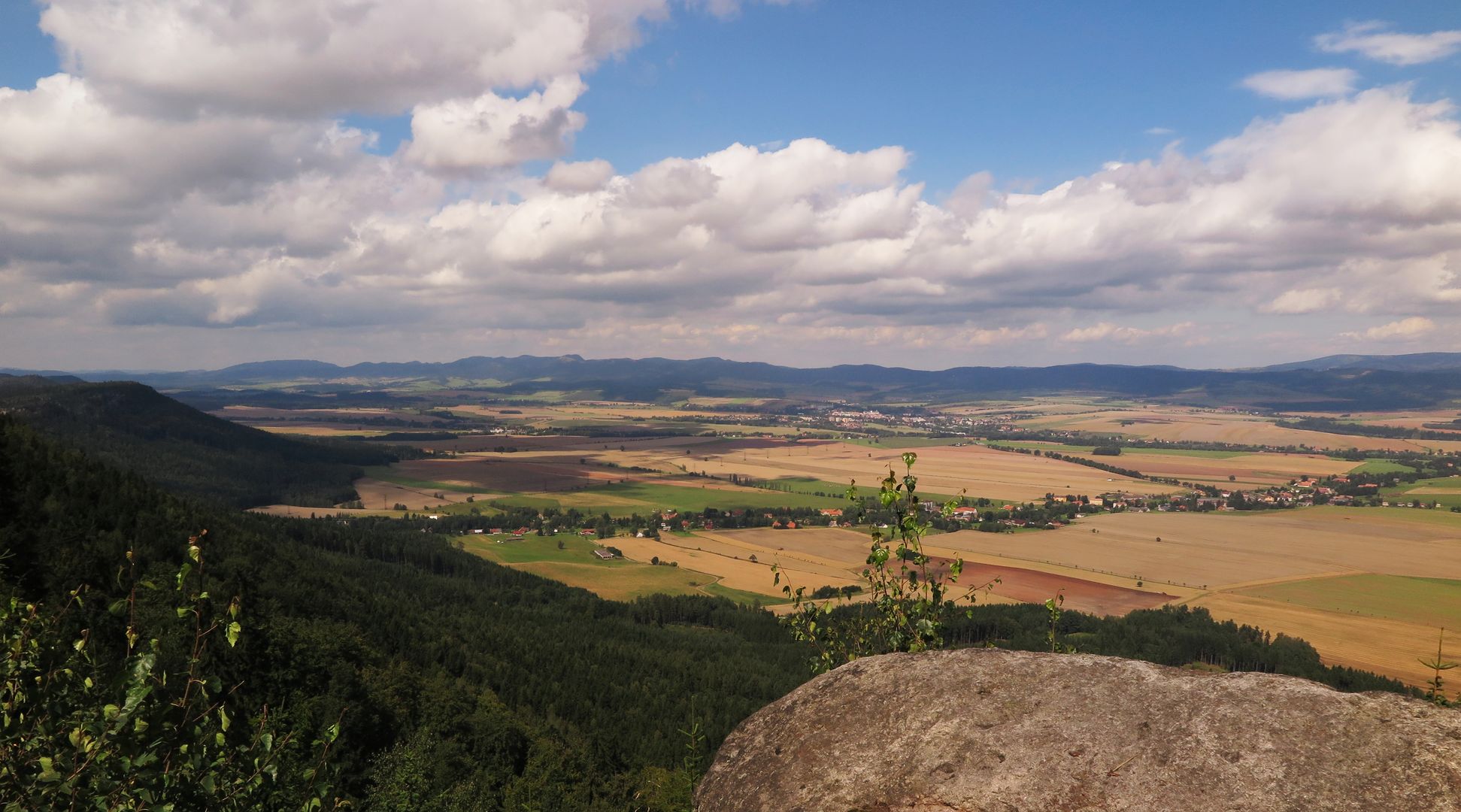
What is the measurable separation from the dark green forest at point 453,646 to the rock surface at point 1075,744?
22407 millimetres

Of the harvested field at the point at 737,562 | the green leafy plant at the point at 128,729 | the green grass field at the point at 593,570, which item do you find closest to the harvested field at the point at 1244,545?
the harvested field at the point at 737,562

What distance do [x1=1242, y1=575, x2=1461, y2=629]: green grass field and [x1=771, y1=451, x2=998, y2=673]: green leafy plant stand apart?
110 metres

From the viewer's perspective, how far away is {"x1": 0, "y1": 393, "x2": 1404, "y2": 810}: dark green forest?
155 feet

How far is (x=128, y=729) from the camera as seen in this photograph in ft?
17.2

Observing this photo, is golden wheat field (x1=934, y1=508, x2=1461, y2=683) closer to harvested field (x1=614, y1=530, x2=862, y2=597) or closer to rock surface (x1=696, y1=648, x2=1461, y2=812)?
harvested field (x1=614, y1=530, x2=862, y2=597)

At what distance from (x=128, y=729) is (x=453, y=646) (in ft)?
283

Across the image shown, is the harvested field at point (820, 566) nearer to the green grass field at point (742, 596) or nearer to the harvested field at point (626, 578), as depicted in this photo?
the green grass field at point (742, 596)

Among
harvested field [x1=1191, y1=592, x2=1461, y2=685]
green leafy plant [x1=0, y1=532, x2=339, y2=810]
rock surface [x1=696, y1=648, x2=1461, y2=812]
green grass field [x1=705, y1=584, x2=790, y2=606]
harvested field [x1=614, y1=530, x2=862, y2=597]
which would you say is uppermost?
green leafy plant [x1=0, y1=532, x2=339, y2=810]

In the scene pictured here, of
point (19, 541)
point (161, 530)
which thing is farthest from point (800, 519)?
point (19, 541)

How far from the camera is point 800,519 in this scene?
16562 centimetres

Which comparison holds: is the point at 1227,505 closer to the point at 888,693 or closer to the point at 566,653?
the point at 566,653

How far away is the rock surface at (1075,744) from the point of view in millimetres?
6035

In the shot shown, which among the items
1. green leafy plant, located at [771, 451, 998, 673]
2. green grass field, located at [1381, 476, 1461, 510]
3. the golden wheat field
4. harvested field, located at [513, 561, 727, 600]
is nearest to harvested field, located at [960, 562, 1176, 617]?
the golden wheat field

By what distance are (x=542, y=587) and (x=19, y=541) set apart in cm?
6535
